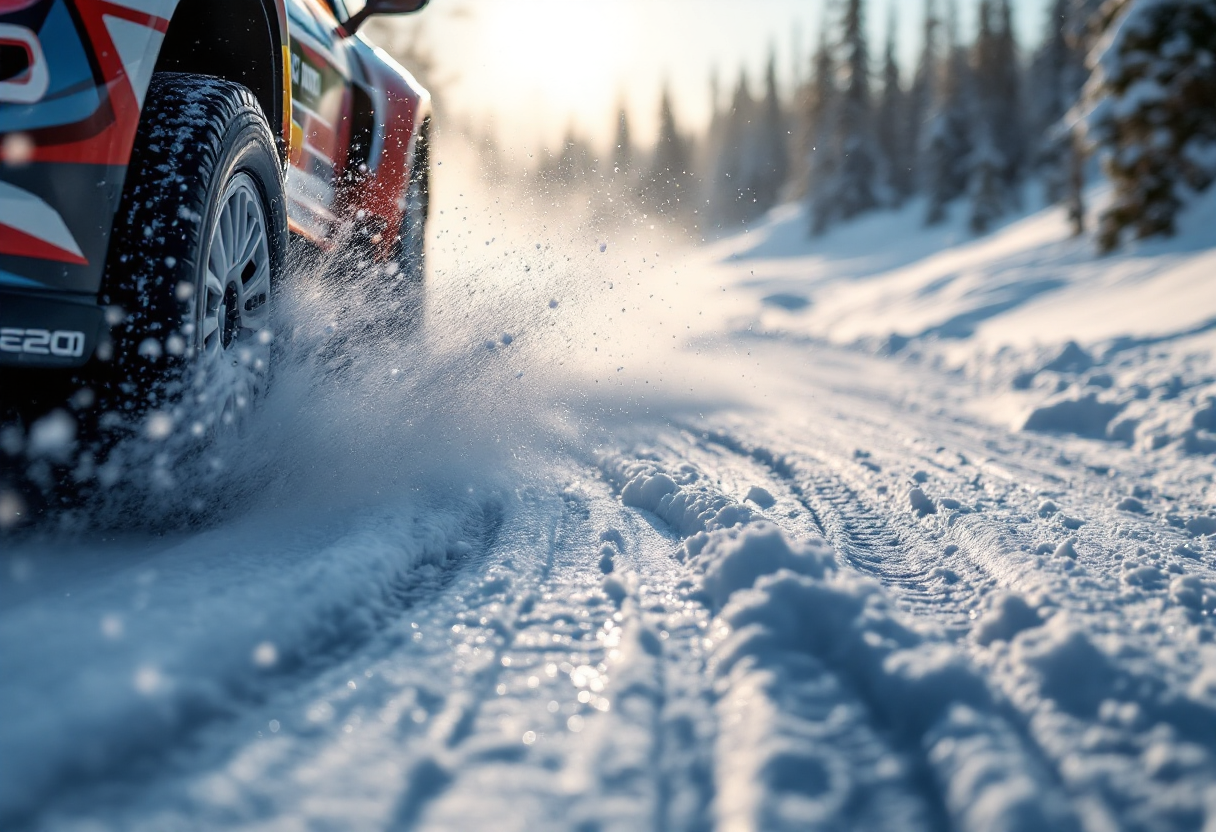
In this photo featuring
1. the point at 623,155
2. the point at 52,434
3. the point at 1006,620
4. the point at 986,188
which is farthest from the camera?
the point at 986,188

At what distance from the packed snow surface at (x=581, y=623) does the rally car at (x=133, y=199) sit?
237mm

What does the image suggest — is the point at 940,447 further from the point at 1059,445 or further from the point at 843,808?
the point at 843,808

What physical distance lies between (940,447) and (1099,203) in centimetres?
1979

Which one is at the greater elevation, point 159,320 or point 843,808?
point 159,320

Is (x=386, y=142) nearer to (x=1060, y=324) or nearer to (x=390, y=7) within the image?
(x=390, y=7)

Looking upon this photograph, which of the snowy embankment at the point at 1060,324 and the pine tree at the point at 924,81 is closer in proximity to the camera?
the snowy embankment at the point at 1060,324

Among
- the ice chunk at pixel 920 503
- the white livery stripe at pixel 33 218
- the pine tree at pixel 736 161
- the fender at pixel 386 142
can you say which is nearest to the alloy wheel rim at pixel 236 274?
the white livery stripe at pixel 33 218

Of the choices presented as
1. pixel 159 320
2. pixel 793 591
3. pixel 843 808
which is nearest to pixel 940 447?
pixel 793 591

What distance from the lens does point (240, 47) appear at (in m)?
2.62

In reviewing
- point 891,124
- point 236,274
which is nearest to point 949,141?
point 891,124

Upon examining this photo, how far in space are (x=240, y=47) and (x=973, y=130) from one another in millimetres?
34044

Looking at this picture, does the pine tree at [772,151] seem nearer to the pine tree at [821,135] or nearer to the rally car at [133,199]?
the pine tree at [821,135]

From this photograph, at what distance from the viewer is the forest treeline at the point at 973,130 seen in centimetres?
998

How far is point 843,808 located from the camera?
112cm
